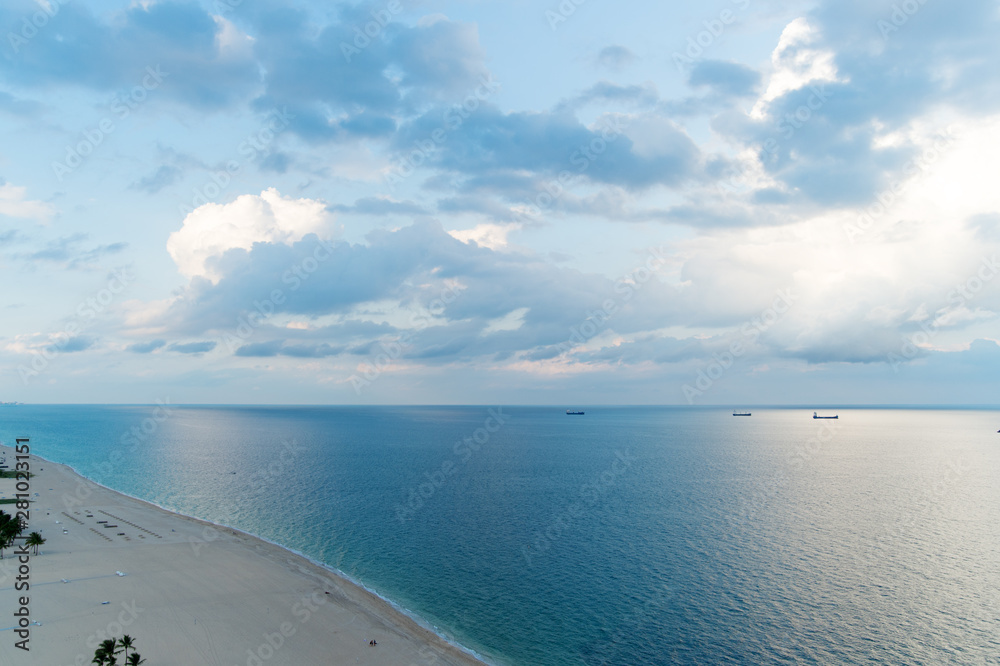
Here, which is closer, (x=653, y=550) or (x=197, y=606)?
(x=197, y=606)

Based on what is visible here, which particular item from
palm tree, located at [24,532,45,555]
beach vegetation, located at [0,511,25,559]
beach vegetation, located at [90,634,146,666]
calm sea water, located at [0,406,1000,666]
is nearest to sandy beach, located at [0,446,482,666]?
palm tree, located at [24,532,45,555]

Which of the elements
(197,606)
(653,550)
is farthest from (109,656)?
(653,550)

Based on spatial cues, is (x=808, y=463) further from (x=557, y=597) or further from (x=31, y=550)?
(x=31, y=550)

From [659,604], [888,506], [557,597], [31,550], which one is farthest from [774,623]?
[31,550]

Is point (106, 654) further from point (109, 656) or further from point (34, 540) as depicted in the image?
point (34, 540)

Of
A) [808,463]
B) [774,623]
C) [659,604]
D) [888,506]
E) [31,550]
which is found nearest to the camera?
[774,623]

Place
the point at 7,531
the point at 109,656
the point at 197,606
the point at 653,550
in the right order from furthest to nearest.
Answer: the point at 653,550 < the point at 7,531 < the point at 197,606 < the point at 109,656

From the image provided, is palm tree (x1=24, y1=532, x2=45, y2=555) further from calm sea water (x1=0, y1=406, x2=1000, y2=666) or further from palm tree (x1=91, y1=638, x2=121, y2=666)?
palm tree (x1=91, y1=638, x2=121, y2=666)

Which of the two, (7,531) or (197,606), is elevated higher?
(7,531)

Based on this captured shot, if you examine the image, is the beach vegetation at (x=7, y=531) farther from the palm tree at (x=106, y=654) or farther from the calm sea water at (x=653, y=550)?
the palm tree at (x=106, y=654)
